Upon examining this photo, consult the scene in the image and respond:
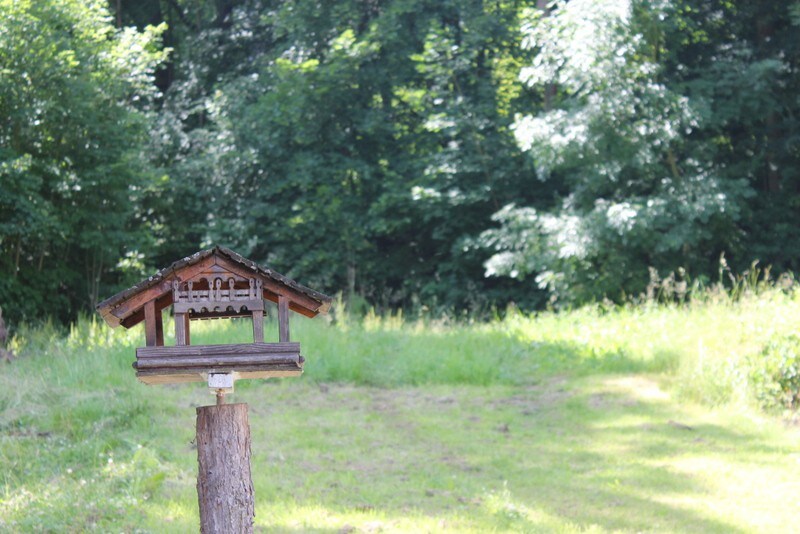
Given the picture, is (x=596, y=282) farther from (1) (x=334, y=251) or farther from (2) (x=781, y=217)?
(1) (x=334, y=251)

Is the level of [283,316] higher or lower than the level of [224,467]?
higher

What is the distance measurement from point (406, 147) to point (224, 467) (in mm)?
15656

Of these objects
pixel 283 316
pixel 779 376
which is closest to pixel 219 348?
pixel 283 316

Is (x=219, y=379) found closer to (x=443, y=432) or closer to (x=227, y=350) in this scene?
(x=227, y=350)

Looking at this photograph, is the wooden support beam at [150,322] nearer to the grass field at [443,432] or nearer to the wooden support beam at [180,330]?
the wooden support beam at [180,330]

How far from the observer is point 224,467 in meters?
4.28

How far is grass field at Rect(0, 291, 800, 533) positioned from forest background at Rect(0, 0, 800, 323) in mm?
2615

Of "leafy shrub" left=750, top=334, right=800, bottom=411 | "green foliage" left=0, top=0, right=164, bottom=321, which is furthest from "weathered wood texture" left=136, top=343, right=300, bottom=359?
"green foliage" left=0, top=0, right=164, bottom=321

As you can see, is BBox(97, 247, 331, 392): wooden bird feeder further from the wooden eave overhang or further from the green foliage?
the green foliage

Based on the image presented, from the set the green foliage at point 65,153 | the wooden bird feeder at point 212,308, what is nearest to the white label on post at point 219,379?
the wooden bird feeder at point 212,308

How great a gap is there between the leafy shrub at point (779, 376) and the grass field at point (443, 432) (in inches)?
4.8

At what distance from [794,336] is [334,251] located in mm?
10561

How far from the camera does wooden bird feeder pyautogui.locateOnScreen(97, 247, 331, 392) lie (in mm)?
3951

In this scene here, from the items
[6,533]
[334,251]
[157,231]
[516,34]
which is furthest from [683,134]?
[6,533]
